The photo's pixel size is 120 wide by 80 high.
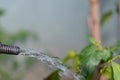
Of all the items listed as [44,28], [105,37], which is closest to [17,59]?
[44,28]

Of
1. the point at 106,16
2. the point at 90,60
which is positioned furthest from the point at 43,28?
the point at 90,60

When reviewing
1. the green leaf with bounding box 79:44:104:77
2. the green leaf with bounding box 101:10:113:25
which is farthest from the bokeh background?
the green leaf with bounding box 79:44:104:77

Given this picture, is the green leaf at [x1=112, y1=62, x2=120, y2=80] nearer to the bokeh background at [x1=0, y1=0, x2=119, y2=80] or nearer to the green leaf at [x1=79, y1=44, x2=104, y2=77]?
the green leaf at [x1=79, y1=44, x2=104, y2=77]

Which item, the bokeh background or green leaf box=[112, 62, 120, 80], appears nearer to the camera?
green leaf box=[112, 62, 120, 80]

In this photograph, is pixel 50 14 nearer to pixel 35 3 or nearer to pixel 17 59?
pixel 35 3

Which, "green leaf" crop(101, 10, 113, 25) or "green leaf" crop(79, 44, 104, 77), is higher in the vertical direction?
"green leaf" crop(101, 10, 113, 25)

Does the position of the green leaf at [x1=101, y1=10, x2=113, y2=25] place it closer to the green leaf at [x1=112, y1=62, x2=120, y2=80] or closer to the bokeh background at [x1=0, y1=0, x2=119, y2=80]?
the bokeh background at [x1=0, y1=0, x2=119, y2=80]

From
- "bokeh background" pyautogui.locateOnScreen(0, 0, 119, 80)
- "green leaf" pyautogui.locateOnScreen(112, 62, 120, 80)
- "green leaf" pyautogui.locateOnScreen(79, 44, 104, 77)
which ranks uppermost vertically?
"bokeh background" pyautogui.locateOnScreen(0, 0, 119, 80)

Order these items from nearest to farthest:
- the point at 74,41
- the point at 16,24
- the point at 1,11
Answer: the point at 1,11, the point at 16,24, the point at 74,41

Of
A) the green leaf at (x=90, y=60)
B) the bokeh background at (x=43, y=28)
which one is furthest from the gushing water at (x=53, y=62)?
the bokeh background at (x=43, y=28)
